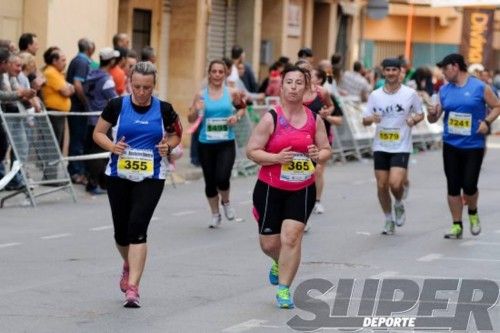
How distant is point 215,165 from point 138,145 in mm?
5775

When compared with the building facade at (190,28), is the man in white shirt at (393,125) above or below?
below

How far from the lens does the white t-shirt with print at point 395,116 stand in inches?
660

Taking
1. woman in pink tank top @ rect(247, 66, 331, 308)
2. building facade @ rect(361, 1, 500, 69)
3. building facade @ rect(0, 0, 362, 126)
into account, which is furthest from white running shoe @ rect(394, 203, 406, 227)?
building facade @ rect(361, 1, 500, 69)

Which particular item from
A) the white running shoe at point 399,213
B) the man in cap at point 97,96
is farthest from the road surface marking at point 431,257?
the man in cap at point 97,96

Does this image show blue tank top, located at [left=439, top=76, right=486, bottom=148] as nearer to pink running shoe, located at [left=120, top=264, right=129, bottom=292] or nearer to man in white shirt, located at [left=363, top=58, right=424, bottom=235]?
man in white shirt, located at [left=363, top=58, right=424, bottom=235]

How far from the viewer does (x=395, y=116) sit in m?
16.8

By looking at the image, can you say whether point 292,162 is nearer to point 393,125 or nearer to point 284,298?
point 284,298

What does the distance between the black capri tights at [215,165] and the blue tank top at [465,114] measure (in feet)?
7.77

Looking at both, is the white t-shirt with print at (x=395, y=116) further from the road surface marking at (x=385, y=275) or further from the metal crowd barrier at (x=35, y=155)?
the metal crowd barrier at (x=35, y=155)

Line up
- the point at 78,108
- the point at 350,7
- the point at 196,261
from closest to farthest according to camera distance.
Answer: the point at 196,261
the point at 78,108
the point at 350,7

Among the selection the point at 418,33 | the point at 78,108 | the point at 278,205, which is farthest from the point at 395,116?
the point at 418,33

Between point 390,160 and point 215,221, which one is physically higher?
point 390,160

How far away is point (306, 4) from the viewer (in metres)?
40.4

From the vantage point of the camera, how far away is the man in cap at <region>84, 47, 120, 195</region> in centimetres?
2100
